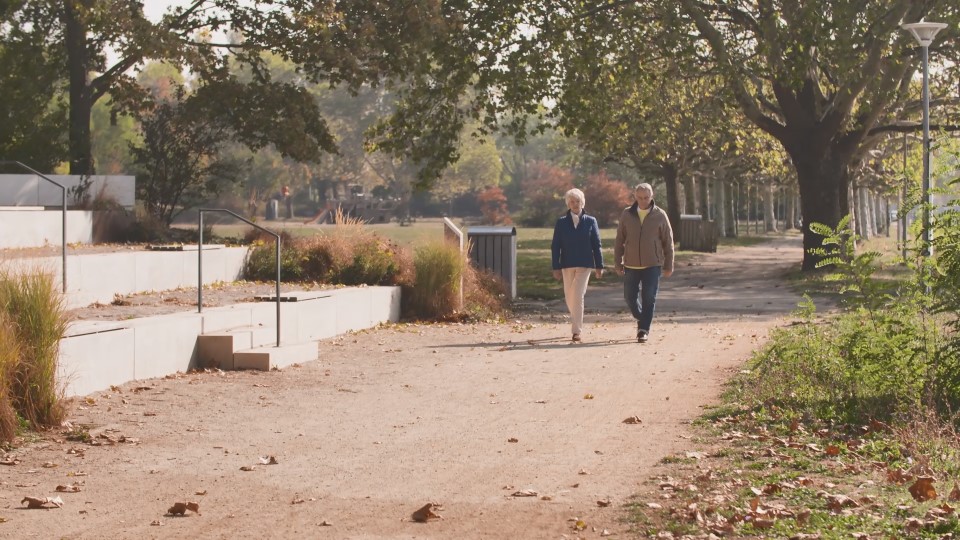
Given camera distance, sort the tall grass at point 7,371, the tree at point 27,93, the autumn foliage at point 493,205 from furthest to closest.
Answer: the autumn foliage at point 493,205 < the tree at point 27,93 < the tall grass at point 7,371

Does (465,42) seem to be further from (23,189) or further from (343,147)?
(343,147)

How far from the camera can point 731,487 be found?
309 inches

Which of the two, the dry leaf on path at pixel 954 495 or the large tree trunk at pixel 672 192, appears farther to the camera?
the large tree trunk at pixel 672 192

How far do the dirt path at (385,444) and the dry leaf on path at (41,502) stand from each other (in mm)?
79

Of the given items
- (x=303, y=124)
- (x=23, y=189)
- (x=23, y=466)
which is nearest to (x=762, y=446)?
(x=23, y=466)

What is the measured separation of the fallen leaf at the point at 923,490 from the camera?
7.34 metres

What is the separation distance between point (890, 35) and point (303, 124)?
1223 centimetres

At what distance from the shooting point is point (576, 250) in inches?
685

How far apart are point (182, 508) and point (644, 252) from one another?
34.5 ft

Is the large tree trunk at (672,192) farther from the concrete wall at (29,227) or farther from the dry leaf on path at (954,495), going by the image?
the dry leaf on path at (954,495)

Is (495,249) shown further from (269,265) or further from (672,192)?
(672,192)

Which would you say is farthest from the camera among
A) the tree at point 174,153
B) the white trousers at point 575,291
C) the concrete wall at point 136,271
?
the tree at point 174,153

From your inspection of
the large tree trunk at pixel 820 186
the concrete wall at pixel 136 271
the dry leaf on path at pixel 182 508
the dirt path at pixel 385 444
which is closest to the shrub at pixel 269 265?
the concrete wall at pixel 136 271

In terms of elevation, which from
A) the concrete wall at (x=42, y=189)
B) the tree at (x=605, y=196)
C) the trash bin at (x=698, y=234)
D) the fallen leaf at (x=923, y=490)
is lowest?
the fallen leaf at (x=923, y=490)
